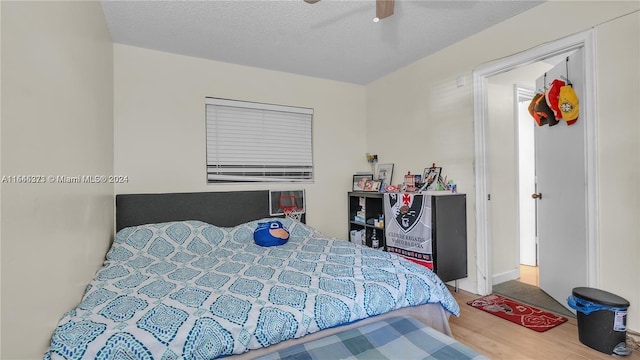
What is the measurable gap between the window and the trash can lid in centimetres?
272

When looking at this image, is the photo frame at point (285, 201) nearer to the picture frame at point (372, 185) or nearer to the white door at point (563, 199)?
the picture frame at point (372, 185)

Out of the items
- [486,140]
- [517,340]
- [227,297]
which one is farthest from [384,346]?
[486,140]

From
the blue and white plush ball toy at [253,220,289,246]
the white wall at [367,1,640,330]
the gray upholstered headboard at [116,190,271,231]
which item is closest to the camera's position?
the white wall at [367,1,640,330]

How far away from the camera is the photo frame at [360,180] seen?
3952 millimetres

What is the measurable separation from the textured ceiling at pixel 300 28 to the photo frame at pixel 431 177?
124 cm

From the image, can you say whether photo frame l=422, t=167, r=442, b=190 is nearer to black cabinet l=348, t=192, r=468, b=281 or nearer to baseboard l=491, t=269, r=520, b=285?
black cabinet l=348, t=192, r=468, b=281

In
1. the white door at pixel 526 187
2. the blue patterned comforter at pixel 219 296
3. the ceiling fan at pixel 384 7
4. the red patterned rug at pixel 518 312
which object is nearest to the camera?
the blue patterned comforter at pixel 219 296

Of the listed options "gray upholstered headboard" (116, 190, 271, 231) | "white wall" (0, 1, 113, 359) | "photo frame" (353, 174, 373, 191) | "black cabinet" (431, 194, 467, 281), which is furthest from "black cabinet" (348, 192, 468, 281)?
"white wall" (0, 1, 113, 359)

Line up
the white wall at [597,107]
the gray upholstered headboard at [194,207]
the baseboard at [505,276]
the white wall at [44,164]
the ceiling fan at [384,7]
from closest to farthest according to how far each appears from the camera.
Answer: the white wall at [44,164]
the ceiling fan at [384,7]
the white wall at [597,107]
the gray upholstered headboard at [194,207]
the baseboard at [505,276]

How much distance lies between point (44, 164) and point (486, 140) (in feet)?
10.2

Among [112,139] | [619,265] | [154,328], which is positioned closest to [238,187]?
[112,139]

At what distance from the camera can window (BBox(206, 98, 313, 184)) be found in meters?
3.33

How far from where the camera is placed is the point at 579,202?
91.4 inches

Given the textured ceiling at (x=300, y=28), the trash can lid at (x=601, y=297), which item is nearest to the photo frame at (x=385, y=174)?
the textured ceiling at (x=300, y=28)
